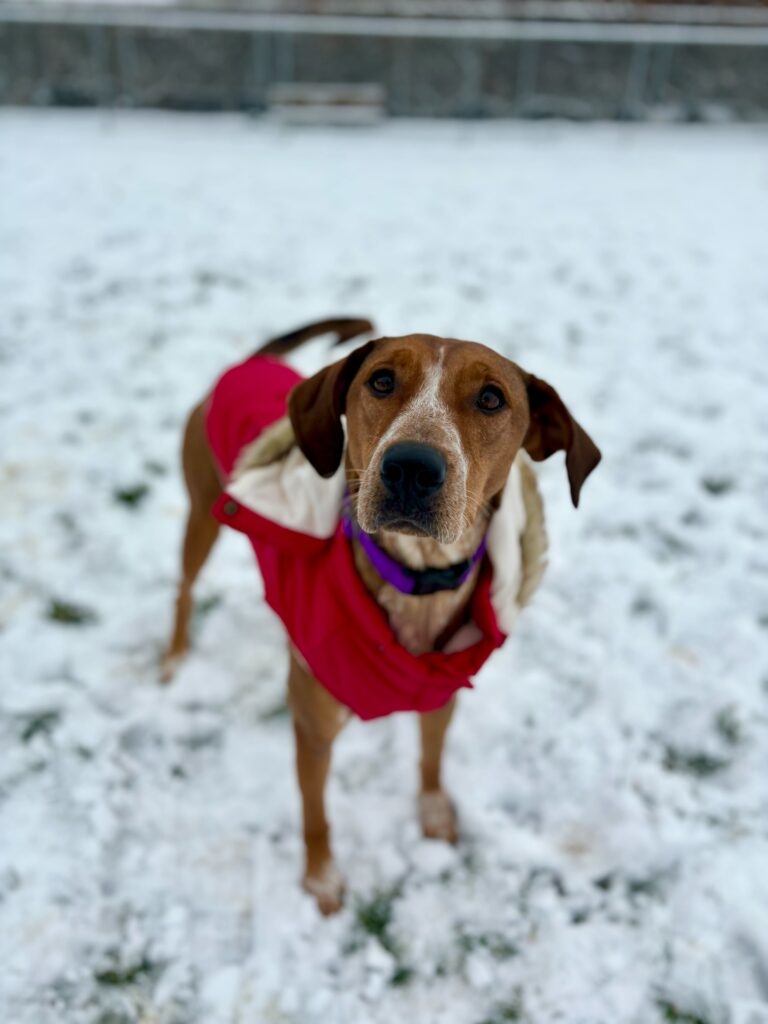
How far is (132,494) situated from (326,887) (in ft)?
7.53

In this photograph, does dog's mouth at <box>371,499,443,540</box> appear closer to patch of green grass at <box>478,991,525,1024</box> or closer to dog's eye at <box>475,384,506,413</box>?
dog's eye at <box>475,384,506,413</box>

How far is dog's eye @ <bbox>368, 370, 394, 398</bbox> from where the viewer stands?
1934 millimetres

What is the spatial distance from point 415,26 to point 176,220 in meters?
7.65

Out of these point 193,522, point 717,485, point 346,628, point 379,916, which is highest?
point 346,628

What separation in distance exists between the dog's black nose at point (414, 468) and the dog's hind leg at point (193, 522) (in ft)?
4.02

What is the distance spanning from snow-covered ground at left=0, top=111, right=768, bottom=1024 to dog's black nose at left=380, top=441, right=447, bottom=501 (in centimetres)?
144

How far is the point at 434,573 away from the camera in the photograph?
2.04 metres

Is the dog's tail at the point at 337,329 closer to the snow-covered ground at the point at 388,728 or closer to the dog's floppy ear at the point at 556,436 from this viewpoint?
the dog's floppy ear at the point at 556,436

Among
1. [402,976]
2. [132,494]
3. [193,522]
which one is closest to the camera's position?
[402,976]

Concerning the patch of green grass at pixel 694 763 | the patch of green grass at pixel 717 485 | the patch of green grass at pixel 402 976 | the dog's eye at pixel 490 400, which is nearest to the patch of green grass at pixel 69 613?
the patch of green grass at pixel 402 976

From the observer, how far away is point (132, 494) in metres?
3.93

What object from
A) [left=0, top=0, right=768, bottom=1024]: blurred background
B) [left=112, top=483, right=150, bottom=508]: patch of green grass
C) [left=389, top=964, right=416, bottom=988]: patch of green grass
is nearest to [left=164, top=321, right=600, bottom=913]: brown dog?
[left=389, top=964, right=416, bottom=988]: patch of green grass

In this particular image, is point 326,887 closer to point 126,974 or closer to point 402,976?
point 402,976

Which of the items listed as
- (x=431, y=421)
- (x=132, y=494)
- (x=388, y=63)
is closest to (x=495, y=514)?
(x=431, y=421)
